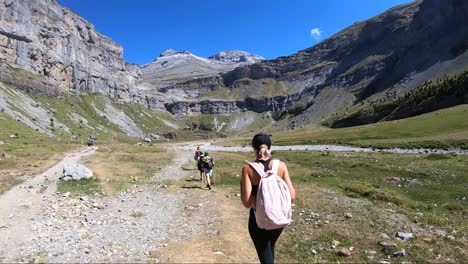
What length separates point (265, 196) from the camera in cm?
874

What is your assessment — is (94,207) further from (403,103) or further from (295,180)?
(403,103)

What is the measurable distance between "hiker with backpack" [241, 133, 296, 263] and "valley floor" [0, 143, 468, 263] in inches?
211

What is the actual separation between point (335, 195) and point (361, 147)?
66.1 meters

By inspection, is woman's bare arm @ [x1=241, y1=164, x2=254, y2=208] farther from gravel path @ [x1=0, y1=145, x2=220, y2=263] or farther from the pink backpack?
gravel path @ [x1=0, y1=145, x2=220, y2=263]

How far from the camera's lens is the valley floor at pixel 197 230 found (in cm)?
1484

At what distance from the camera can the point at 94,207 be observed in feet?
78.8

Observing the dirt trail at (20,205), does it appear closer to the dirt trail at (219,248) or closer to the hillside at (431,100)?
the dirt trail at (219,248)

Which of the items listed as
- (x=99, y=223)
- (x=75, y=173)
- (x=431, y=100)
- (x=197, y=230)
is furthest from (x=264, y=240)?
(x=431, y=100)

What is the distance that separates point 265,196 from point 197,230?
427 inches

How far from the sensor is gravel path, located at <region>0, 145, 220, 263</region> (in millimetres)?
14922

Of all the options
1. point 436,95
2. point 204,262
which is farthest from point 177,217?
point 436,95

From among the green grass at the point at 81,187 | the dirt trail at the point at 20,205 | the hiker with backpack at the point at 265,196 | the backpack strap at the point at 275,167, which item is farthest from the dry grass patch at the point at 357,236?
the green grass at the point at 81,187

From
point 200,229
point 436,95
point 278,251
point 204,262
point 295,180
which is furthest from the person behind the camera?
point 436,95

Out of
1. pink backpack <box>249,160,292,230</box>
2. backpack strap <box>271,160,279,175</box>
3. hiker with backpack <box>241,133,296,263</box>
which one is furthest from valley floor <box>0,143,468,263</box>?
backpack strap <box>271,160,279,175</box>
